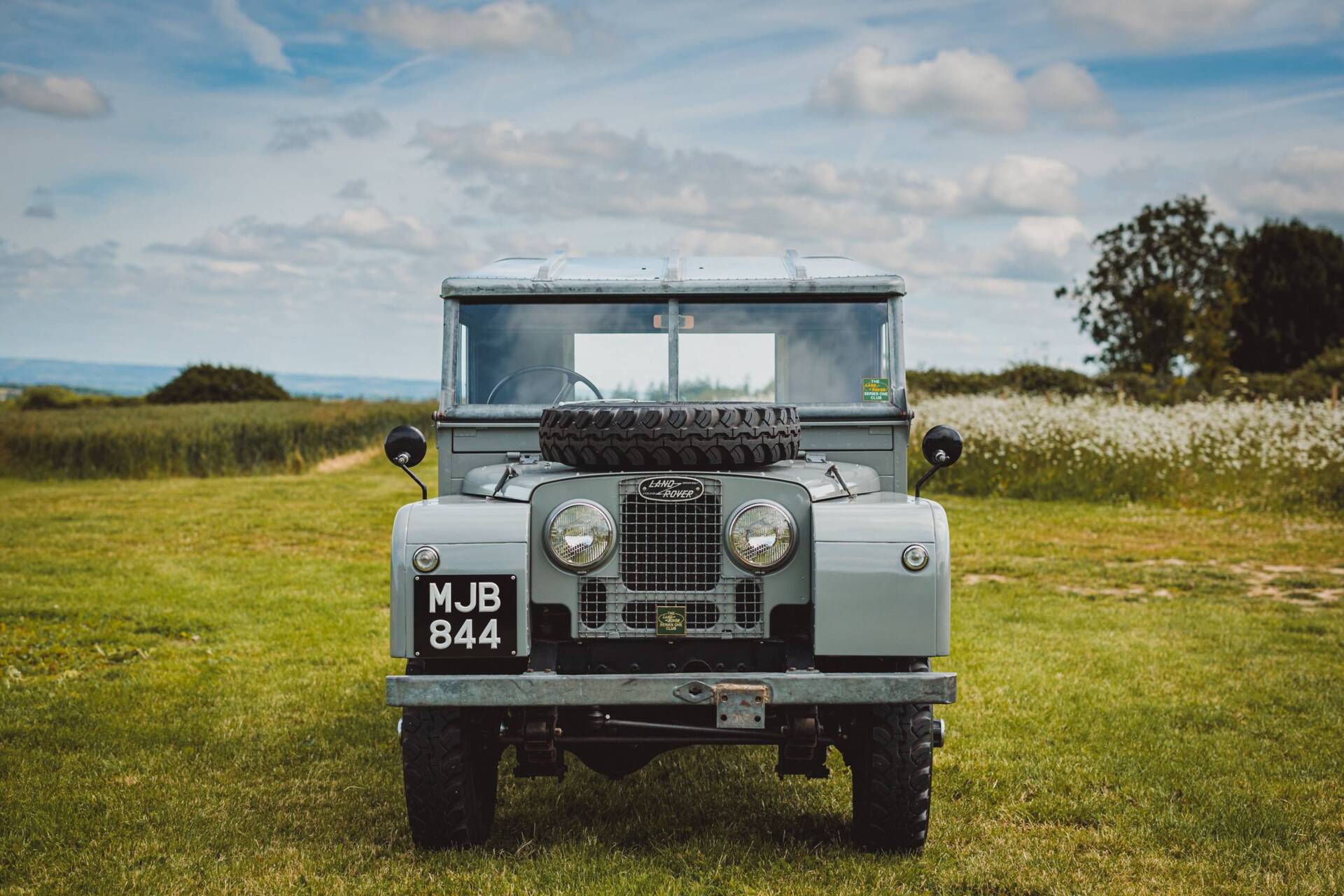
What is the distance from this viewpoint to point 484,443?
17.8ft

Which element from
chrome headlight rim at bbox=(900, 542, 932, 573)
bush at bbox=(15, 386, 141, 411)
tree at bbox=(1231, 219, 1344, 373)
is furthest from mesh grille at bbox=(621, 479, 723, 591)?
bush at bbox=(15, 386, 141, 411)

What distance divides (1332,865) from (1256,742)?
1.80 m

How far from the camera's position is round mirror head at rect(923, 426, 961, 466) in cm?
485

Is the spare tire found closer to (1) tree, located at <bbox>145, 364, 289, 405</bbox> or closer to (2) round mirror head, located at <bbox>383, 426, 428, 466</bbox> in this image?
(2) round mirror head, located at <bbox>383, 426, 428, 466</bbox>

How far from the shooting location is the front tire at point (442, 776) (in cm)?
430

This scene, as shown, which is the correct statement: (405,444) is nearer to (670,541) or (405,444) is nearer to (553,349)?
(553,349)

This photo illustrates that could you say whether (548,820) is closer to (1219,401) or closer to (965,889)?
(965,889)

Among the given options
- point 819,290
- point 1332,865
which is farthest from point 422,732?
point 1332,865

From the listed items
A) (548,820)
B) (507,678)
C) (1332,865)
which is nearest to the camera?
(507,678)

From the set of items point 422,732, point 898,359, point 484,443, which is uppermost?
point 898,359

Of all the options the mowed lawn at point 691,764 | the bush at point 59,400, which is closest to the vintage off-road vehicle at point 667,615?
the mowed lawn at point 691,764

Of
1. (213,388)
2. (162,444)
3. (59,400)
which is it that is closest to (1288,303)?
(162,444)

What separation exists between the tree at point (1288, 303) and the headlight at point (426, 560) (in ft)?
145

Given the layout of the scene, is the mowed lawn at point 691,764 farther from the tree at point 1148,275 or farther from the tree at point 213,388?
the tree at point 213,388
